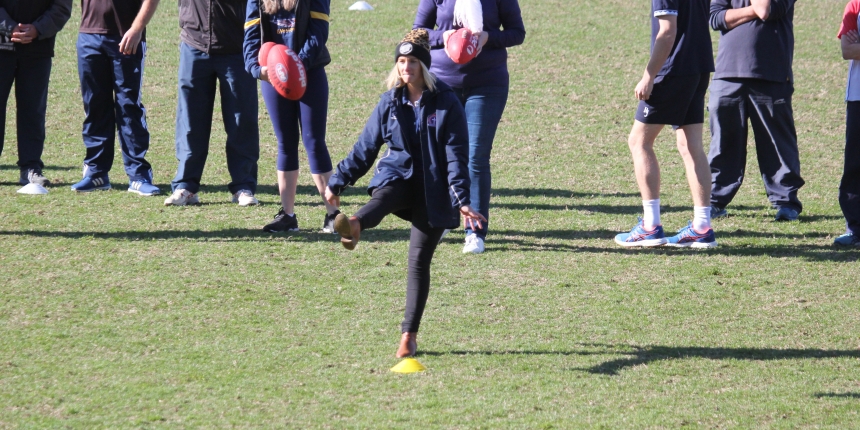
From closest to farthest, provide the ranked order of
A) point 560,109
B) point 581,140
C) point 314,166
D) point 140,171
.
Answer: point 314,166 → point 140,171 → point 581,140 → point 560,109

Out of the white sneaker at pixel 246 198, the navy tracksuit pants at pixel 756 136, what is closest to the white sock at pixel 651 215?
the navy tracksuit pants at pixel 756 136

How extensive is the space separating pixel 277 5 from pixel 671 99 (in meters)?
2.90

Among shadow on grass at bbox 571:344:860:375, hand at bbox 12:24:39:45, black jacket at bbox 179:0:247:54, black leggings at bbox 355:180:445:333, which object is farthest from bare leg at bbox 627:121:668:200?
hand at bbox 12:24:39:45

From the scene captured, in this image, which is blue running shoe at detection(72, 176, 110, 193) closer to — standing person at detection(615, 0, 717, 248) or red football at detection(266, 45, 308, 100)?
red football at detection(266, 45, 308, 100)

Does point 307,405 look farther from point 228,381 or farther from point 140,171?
point 140,171

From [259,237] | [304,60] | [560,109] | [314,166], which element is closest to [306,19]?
[304,60]

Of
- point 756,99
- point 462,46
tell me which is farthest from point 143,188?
point 756,99

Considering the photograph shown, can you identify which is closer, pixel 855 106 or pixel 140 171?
pixel 855 106

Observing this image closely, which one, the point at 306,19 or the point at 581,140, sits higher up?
the point at 306,19

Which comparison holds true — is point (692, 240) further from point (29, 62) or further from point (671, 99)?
point (29, 62)

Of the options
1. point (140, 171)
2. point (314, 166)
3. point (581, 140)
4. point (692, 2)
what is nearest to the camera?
point (692, 2)

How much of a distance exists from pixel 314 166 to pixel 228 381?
303 cm

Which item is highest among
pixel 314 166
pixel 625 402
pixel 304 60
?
pixel 304 60

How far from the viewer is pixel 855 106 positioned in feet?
25.1
